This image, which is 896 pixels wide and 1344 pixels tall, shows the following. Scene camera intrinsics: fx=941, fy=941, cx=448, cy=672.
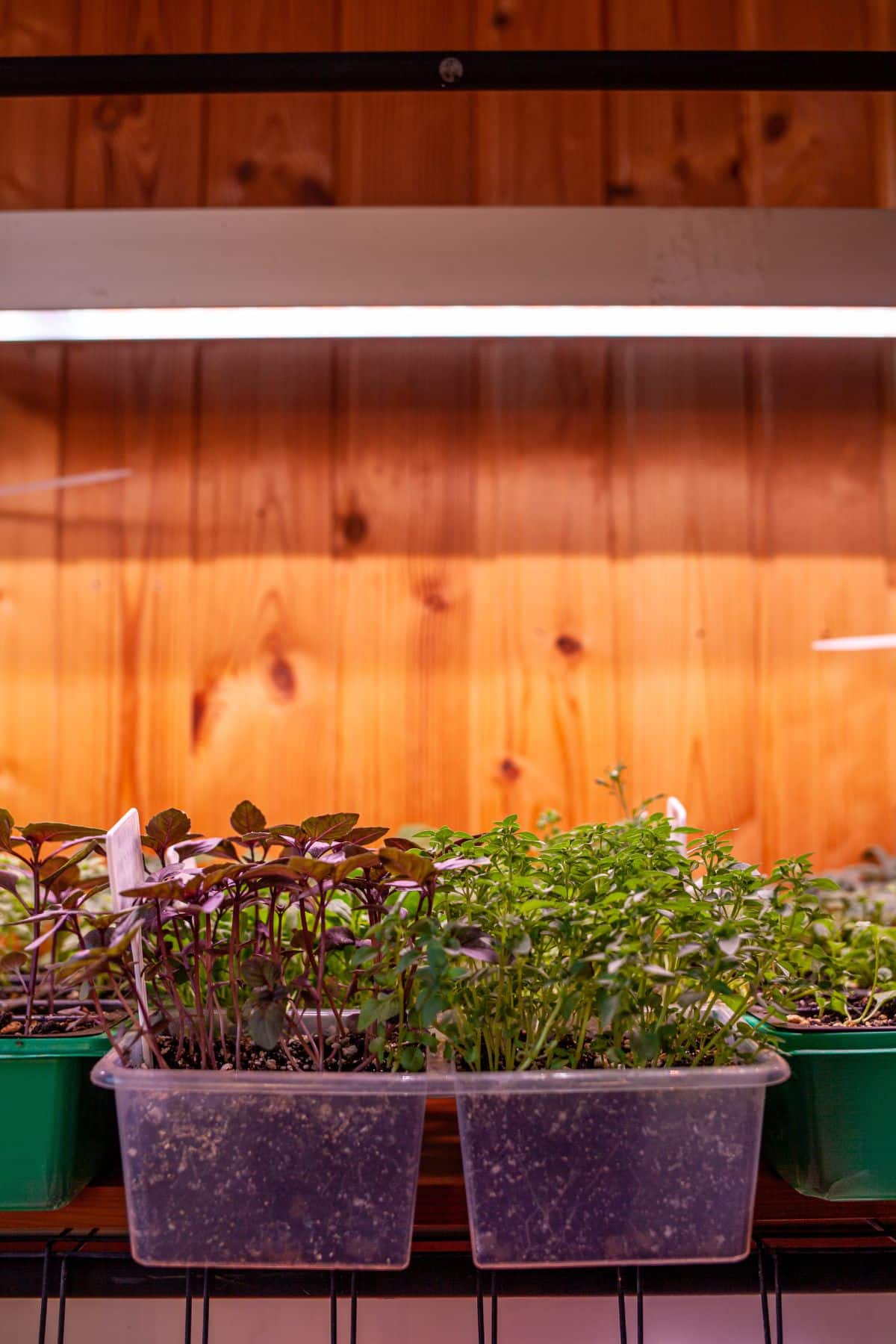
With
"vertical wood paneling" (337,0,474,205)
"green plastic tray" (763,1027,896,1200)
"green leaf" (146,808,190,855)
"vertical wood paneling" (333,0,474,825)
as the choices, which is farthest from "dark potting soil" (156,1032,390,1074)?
"vertical wood paneling" (337,0,474,205)

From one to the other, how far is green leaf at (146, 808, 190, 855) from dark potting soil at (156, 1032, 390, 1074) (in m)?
0.14

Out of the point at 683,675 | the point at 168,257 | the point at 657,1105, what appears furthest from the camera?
the point at 683,675

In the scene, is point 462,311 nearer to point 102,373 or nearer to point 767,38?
point 102,373

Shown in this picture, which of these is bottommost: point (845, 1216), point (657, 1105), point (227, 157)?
point (845, 1216)

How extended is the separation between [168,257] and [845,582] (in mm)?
1159

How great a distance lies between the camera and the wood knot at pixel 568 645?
1558 millimetres

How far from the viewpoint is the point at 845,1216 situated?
0.67 meters

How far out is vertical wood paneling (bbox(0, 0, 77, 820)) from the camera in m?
1.55

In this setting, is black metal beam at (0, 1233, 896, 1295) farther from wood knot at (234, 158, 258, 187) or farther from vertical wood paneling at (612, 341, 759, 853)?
wood knot at (234, 158, 258, 187)

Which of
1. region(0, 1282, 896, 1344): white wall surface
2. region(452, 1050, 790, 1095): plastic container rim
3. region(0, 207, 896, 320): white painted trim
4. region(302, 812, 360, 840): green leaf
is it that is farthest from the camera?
region(0, 207, 896, 320): white painted trim

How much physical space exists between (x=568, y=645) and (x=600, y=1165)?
3.44 ft

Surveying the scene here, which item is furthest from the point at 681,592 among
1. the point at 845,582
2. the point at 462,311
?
the point at 462,311

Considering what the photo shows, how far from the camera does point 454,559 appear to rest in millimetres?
1565

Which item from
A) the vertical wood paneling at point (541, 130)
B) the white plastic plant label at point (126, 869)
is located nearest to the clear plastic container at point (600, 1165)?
the white plastic plant label at point (126, 869)
